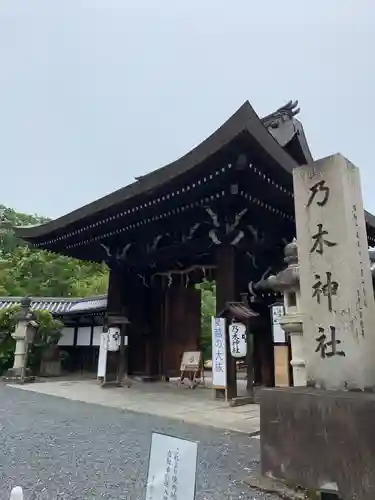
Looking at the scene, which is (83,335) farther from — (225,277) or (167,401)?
(225,277)

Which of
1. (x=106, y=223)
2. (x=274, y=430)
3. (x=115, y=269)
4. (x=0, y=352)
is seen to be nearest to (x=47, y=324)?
(x=0, y=352)

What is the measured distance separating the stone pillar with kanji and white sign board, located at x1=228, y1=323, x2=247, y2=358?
4063 millimetres

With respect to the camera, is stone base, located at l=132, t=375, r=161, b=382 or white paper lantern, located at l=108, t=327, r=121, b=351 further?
stone base, located at l=132, t=375, r=161, b=382

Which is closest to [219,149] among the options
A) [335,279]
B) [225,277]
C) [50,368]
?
[225,277]

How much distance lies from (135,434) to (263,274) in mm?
6137

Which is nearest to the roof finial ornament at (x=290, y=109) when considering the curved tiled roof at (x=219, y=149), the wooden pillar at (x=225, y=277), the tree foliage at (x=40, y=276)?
the curved tiled roof at (x=219, y=149)

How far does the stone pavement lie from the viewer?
5.80 meters

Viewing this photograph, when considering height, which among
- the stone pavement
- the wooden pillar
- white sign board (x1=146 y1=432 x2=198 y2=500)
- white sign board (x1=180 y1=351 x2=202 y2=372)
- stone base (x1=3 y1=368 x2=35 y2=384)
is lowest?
the stone pavement

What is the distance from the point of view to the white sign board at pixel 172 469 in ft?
5.39

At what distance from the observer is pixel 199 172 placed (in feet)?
23.2

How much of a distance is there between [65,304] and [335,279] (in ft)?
49.6

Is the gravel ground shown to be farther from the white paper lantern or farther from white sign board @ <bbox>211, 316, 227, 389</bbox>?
the white paper lantern

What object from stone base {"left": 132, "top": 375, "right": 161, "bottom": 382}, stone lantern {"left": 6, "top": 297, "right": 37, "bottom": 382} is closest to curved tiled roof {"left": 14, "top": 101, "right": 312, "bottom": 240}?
stone lantern {"left": 6, "top": 297, "right": 37, "bottom": 382}

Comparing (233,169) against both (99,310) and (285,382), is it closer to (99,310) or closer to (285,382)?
(285,382)
